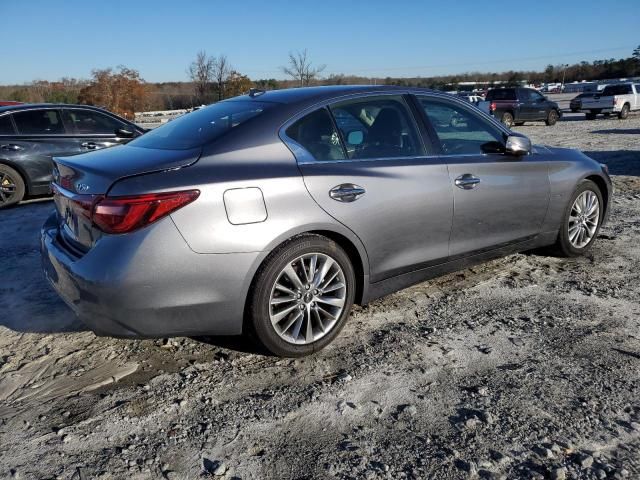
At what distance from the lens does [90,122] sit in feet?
28.2

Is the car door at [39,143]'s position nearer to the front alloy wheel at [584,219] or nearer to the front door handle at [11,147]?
the front door handle at [11,147]

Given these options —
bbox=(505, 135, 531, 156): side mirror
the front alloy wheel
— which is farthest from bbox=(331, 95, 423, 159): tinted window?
the front alloy wheel

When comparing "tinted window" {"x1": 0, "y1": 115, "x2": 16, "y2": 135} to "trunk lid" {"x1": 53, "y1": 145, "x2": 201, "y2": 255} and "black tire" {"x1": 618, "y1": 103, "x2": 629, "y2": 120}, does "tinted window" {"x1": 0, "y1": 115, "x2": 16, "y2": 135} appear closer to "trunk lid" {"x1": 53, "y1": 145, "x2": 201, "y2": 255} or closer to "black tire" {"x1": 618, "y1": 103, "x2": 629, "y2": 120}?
"trunk lid" {"x1": 53, "y1": 145, "x2": 201, "y2": 255}

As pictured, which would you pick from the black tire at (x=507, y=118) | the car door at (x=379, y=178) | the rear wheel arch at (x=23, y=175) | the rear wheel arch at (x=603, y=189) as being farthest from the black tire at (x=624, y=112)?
the car door at (x=379, y=178)

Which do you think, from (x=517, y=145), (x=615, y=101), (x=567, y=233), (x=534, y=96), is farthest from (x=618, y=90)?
(x=517, y=145)

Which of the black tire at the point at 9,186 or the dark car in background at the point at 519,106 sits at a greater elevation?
the black tire at the point at 9,186

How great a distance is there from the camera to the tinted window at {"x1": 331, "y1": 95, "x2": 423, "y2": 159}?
3.58 m

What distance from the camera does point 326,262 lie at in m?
3.31

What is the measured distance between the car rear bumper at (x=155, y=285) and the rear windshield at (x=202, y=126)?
29.0 inches

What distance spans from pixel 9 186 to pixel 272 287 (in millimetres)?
6433

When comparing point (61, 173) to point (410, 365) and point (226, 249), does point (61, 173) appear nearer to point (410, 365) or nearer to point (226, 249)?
point (226, 249)

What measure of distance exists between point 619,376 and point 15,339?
3.75m

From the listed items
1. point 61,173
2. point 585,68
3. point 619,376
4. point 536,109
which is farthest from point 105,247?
point 585,68

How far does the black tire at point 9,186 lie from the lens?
307 inches
